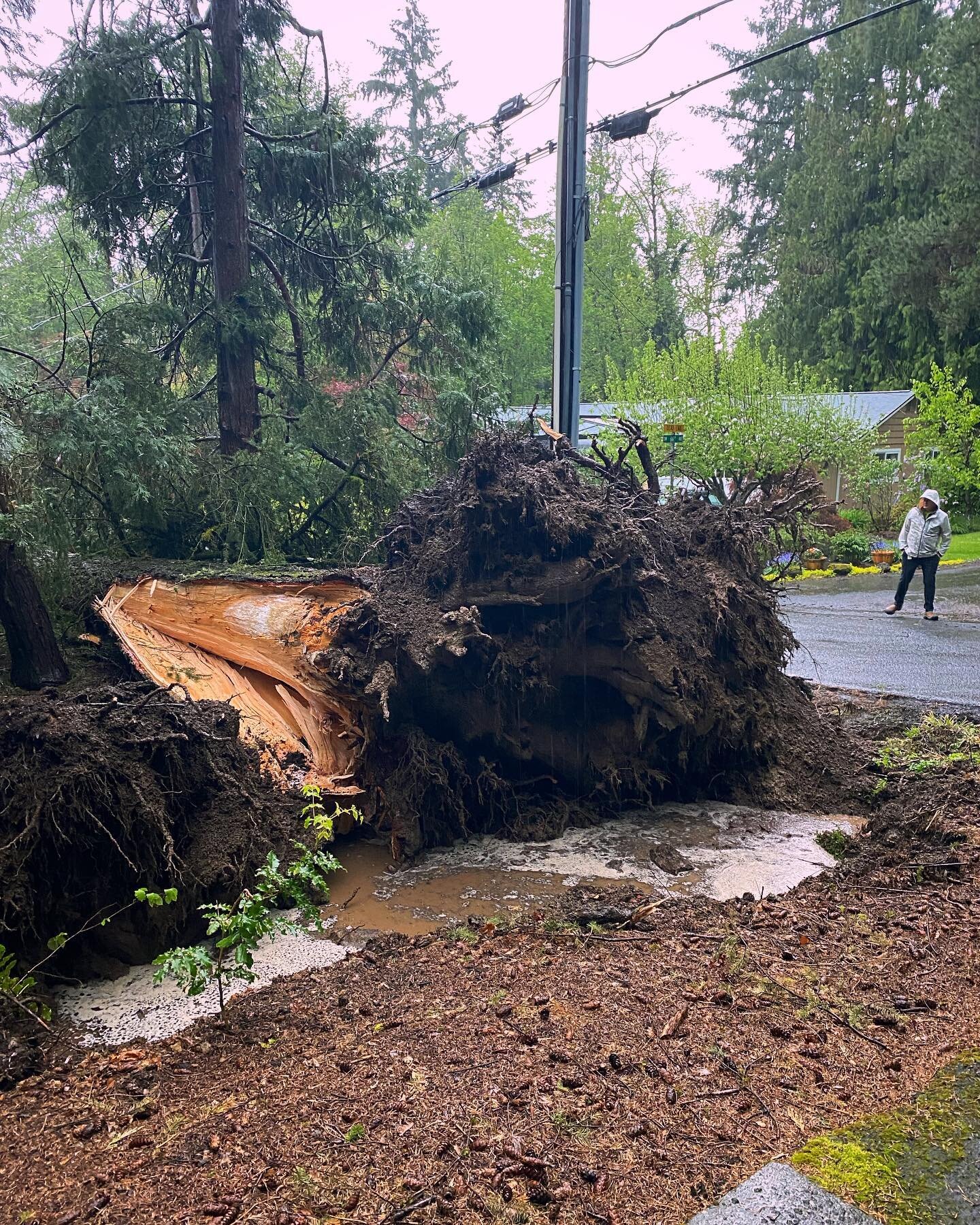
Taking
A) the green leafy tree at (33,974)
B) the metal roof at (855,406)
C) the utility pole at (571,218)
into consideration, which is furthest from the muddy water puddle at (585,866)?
the metal roof at (855,406)

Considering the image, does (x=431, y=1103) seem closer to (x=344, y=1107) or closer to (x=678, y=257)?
(x=344, y=1107)

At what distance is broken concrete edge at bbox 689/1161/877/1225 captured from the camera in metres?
1.76

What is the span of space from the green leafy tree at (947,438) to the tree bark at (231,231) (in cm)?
1906

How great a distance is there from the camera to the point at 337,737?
472cm

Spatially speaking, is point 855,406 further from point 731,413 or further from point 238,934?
point 238,934

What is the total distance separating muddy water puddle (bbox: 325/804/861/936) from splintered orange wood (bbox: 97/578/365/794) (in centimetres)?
61

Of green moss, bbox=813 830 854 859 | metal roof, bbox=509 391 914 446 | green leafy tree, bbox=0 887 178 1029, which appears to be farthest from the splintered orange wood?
metal roof, bbox=509 391 914 446

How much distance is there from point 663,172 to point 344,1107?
39936 millimetres

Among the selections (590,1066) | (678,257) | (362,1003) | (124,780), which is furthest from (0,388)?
(678,257)

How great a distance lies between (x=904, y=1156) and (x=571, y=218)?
8282mm

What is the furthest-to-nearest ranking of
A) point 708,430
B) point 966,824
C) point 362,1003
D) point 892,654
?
point 708,430, point 892,654, point 966,824, point 362,1003

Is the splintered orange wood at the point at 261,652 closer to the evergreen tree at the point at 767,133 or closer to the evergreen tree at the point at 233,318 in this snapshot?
the evergreen tree at the point at 233,318

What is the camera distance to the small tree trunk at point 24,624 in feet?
13.5

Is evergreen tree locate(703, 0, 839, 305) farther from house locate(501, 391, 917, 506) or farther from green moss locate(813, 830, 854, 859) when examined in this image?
green moss locate(813, 830, 854, 859)
